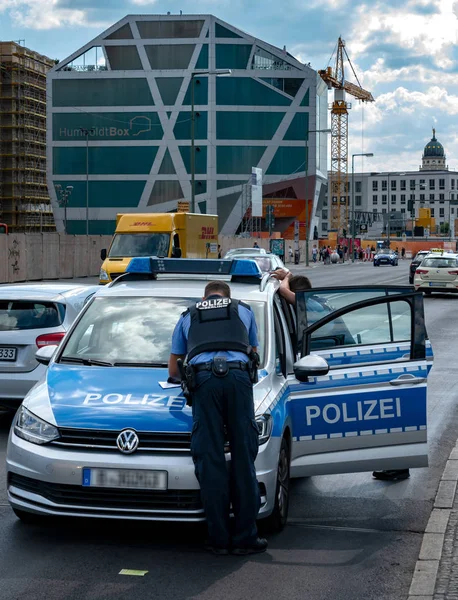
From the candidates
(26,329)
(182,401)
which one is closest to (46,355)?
(182,401)

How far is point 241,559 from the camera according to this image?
18.7 feet

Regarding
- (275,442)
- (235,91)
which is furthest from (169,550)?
(235,91)

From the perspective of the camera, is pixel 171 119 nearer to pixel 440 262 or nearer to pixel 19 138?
pixel 19 138

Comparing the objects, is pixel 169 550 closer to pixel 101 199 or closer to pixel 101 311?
pixel 101 311

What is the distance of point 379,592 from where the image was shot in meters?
5.22

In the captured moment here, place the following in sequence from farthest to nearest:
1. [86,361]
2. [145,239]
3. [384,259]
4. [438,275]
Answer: [384,259] < [438,275] < [145,239] < [86,361]

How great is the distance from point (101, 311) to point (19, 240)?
126ft

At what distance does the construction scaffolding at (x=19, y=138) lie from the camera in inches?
4067

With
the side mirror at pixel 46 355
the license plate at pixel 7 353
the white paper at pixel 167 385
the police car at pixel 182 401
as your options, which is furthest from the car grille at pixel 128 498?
the license plate at pixel 7 353

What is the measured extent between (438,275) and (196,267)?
28.5m

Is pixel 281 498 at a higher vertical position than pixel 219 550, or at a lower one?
higher

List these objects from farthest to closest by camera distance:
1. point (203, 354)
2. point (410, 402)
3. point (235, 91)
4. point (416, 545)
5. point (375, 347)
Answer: point (235, 91) → point (375, 347) → point (410, 402) → point (416, 545) → point (203, 354)

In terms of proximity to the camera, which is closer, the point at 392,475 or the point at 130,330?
the point at 130,330

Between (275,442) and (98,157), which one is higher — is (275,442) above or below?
below
